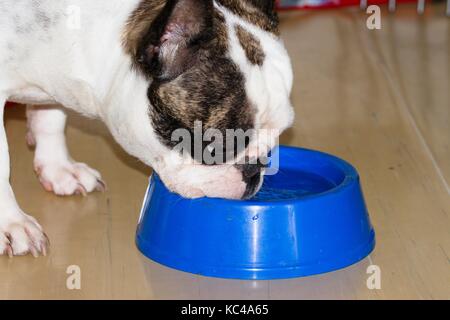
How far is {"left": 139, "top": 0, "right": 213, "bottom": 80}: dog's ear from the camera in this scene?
6.89 feet

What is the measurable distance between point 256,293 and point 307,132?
121cm

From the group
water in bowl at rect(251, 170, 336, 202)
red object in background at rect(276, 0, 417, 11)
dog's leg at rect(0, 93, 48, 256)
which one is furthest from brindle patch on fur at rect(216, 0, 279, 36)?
red object in background at rect(276, 0, 417, 11)

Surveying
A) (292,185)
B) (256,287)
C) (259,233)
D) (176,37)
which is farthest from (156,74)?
(292,185)

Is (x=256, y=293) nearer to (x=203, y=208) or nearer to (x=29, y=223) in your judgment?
(x=203, y=208)

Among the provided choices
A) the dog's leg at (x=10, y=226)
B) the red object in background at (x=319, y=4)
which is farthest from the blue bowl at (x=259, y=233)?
the red object in background at (x=319, y=4)

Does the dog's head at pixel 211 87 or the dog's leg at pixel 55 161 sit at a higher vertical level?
the dog's head at pixel 211 87

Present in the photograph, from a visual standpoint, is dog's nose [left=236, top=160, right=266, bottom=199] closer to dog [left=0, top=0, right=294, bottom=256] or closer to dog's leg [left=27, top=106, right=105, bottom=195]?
dog [left=0, top=0, right=294, bottom=256]

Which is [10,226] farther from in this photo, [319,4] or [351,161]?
[319,4]

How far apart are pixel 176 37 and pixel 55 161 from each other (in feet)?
3.06

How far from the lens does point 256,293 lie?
2363 millimetres

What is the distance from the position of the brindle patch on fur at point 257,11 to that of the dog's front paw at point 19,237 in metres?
0.77

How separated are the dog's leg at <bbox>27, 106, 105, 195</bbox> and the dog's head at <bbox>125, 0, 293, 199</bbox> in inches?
25.4

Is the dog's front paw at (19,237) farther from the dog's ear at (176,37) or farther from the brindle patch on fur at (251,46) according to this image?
the brindle patch on fur at (251,46)

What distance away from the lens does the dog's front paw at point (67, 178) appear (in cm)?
295
